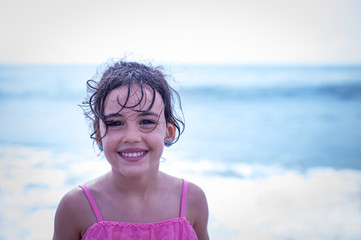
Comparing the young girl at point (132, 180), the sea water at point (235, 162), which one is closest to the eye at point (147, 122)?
the young girl at point (132, 180)

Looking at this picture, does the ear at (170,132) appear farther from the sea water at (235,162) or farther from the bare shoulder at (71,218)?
the bare shoulder at (71,218)

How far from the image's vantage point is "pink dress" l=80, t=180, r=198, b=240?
5.73 ft

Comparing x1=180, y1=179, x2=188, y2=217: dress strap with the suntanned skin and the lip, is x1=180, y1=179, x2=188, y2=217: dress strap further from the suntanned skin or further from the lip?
the lip

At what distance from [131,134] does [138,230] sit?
0.48 m

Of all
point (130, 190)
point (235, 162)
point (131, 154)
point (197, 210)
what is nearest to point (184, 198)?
point (197, 210)

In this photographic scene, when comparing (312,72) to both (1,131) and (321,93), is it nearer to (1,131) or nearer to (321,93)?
(321,93)

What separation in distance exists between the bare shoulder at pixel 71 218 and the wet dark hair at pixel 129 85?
331mm

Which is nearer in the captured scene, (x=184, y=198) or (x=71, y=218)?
(x=71, y=218)

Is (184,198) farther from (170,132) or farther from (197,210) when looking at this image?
(170,132)

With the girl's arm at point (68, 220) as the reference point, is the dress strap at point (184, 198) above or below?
above

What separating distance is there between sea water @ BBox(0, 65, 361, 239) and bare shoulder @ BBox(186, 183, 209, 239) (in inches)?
25.2

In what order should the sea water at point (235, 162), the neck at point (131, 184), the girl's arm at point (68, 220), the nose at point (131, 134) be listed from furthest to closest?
the sea water at point (235, 162), the neck at point (131, 184), the girl's arm at point (68, 220), the nose at point (131, 134)

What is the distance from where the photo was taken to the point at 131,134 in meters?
1.67

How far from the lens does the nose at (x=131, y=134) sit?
167 centimetres
